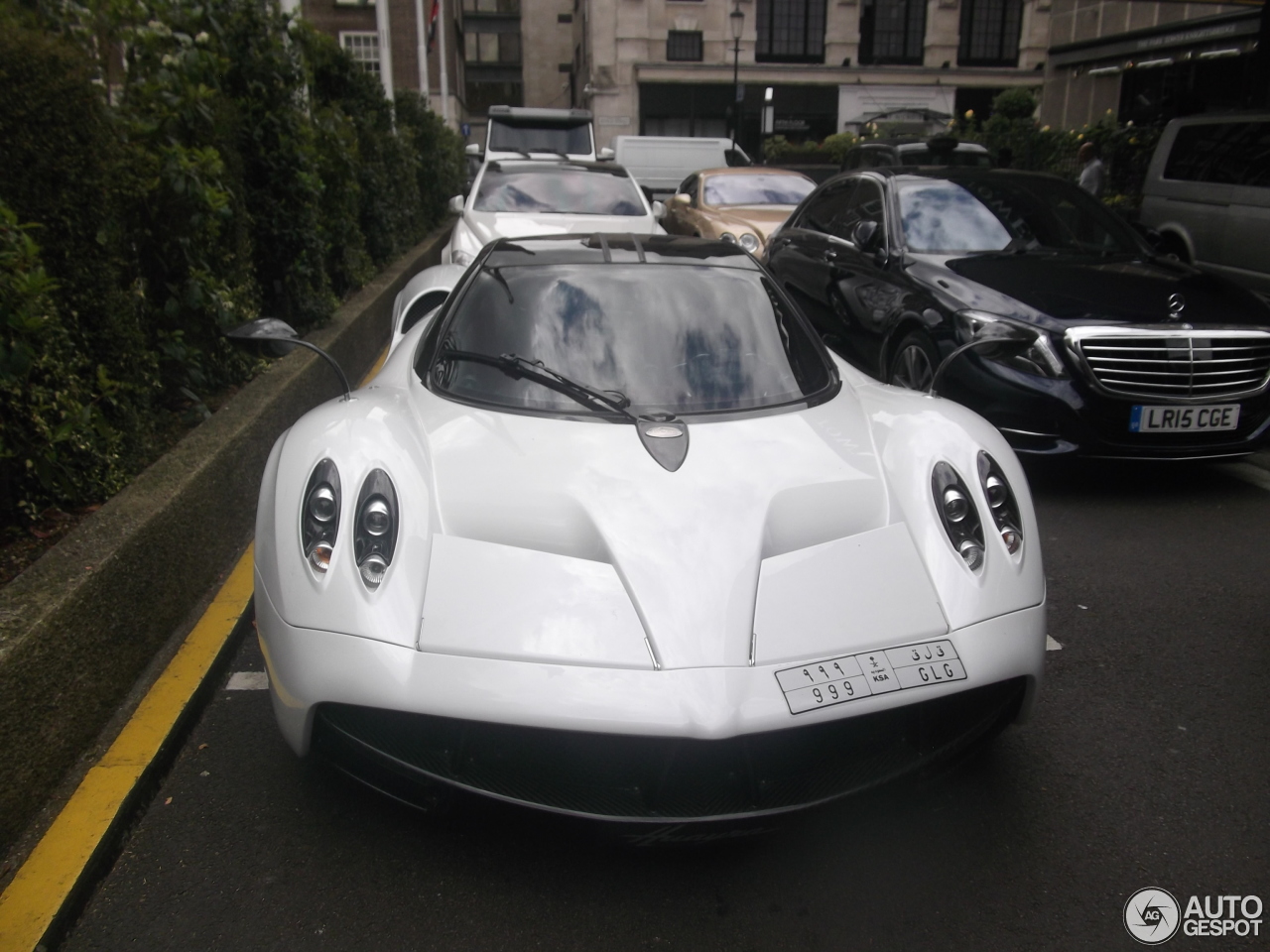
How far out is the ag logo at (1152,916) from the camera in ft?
7.00

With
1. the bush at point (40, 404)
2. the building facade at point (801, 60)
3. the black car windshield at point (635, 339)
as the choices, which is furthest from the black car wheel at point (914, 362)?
the building facade at point (801, 60)

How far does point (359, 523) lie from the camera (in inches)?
97.7

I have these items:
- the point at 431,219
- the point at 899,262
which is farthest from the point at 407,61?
the point at 899,262

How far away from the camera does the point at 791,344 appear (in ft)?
11.1

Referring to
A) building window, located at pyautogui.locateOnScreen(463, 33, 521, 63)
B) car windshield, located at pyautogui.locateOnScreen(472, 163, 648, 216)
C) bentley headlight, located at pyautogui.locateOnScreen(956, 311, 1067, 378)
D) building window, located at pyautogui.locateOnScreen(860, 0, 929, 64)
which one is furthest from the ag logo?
building window, located at pyautogui.locateOnScreen(463, 33, 521, 63)

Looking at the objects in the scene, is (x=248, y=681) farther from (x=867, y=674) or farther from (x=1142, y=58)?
(x=1142, y=58)

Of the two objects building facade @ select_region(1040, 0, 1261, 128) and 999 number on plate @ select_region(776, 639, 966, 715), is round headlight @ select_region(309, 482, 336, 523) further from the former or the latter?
building facade @ select_region(1040, 0, 1261, 128)

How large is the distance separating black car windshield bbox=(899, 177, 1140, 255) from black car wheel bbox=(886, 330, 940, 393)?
2.19 ft

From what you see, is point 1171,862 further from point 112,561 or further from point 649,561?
point 112,561

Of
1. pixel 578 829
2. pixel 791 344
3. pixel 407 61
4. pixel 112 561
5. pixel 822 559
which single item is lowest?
pixel 578 829

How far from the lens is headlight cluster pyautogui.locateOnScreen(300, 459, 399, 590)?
240cm

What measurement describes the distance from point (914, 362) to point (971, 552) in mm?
3236

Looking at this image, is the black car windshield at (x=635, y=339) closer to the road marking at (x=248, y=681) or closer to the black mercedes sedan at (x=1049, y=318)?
the black mercedes sedan at (x=1049, y=318)

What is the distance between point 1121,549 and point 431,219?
43.8 feet
